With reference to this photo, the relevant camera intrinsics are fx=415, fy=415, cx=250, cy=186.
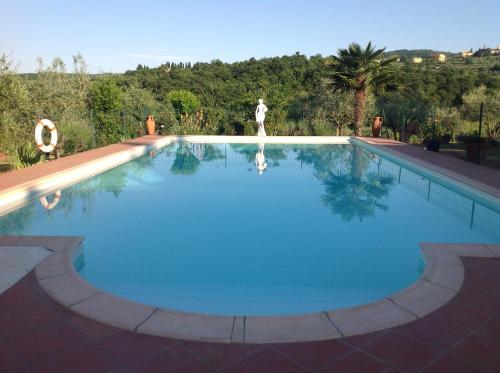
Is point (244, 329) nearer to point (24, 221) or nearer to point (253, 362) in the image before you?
point (253, 362)

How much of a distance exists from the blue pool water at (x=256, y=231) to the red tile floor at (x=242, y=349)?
0.98 metres

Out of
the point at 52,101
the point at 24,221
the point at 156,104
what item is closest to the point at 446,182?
the point at 24,221

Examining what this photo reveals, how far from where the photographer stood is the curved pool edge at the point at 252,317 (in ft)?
8.98

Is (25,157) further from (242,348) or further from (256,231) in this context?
(242,348)

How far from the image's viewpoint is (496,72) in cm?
2883

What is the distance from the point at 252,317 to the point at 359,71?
15.0m

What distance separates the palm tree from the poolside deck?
14367 millimetres

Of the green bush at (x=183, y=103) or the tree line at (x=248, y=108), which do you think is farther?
the green bush at (x=183, y=103)

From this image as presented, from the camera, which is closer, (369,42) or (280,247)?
(280,247)

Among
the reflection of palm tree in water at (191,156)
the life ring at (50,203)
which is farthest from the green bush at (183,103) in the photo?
the life ring at (50,203)

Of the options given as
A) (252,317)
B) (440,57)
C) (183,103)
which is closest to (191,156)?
(183,103)

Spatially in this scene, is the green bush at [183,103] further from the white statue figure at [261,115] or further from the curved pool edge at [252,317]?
the curved pool edge at [252,317]

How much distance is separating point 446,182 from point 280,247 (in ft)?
16.2

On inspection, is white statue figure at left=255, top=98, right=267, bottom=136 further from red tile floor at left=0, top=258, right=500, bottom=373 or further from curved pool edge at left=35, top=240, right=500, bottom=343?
red tile floor at left=0, top=258, right=500, bottom=373
